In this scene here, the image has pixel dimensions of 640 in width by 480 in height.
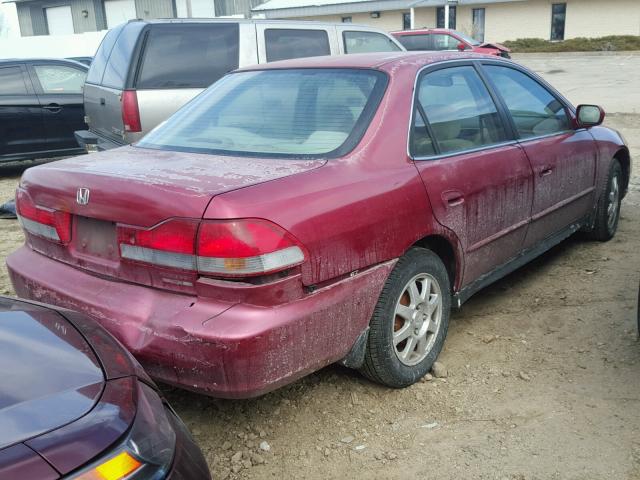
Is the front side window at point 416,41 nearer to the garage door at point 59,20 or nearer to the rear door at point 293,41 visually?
the rear door at point 293,41

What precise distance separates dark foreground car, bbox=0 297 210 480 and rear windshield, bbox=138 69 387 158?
135 centimetres

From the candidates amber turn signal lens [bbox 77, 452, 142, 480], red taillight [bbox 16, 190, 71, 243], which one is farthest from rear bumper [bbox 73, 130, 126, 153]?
amber turn signal lens [bbox 77, 452, 142, 480]

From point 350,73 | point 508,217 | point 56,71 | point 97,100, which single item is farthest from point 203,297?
point 56,71

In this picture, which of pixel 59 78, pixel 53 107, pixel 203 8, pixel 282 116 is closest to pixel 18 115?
pixel 53 107

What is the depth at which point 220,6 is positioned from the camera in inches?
1700

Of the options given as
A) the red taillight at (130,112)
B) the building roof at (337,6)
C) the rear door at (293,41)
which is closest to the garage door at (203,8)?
the building roof at (337,6)

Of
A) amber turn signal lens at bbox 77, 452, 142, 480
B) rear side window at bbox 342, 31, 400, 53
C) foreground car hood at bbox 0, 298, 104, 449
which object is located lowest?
amber turn signal lens at bbox 77, 452, 142, 480

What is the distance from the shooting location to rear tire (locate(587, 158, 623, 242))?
5270 millimetres

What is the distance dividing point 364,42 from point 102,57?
3159mm

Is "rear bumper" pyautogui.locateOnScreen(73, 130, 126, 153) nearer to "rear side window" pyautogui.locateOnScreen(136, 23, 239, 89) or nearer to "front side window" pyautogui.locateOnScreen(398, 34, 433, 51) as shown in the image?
"rear side window" pyautogui.locateOnScreen(136, 23, 239, 89)

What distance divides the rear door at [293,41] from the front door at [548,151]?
359 centimetres

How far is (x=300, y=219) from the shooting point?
8.90 ft

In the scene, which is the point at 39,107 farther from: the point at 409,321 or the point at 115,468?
the point at 115,468

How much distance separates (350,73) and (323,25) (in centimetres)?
489
